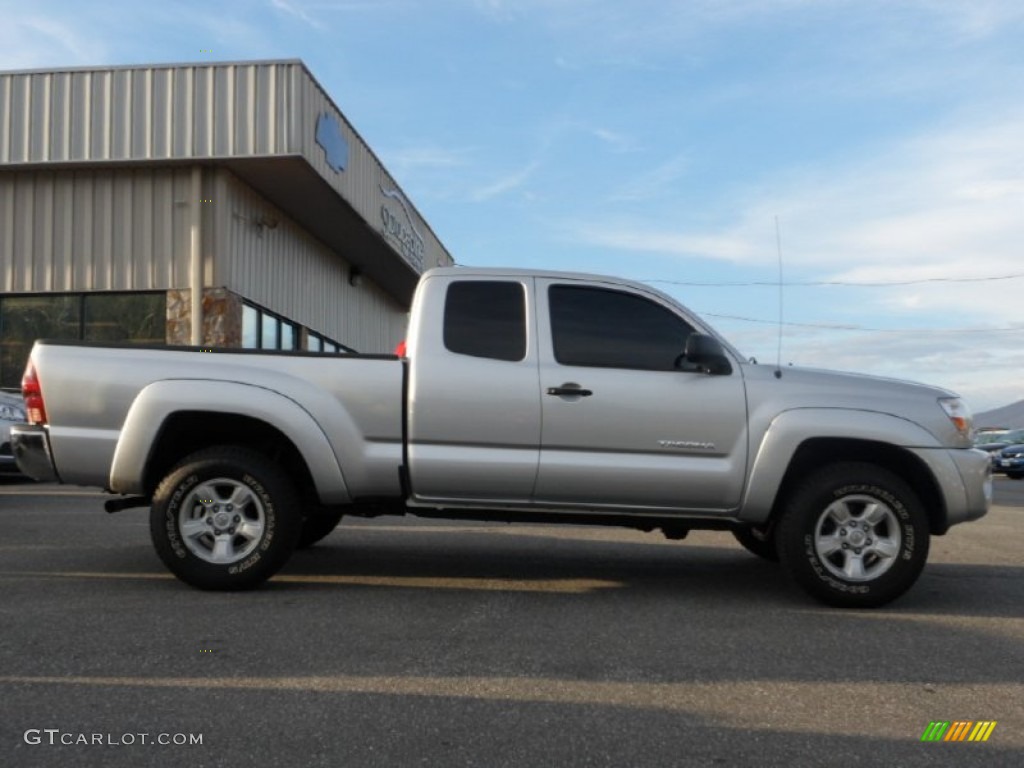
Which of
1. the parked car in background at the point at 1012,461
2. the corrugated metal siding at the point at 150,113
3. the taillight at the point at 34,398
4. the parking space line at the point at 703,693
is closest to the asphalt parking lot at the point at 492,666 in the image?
the parking space line at the point at 703,693

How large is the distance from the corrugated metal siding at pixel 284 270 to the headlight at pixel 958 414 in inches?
509

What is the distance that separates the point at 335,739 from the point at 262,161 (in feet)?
45.5

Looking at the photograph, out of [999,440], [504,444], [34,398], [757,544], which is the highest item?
[34,398]

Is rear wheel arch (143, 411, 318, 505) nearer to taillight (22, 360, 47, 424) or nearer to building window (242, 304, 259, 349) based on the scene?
taillight (22, 360, 47, 424)

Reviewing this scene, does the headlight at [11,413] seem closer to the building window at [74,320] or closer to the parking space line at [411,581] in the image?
the building window at [74,320]

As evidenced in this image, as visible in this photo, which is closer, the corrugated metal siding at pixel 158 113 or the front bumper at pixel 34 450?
the front bumper at pixel 34 450

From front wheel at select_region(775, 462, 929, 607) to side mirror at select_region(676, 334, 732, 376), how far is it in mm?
864

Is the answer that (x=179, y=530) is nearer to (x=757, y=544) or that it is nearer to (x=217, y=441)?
(x=217, y=441)

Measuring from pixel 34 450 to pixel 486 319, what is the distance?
276 cm

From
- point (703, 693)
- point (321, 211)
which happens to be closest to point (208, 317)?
point (321, 211)

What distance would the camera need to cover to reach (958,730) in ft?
12.2

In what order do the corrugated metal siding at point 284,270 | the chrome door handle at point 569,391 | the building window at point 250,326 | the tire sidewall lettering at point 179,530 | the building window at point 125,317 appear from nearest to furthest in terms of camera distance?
the tire sidewall lettering at point 179,530 < the chrome door handle at point 569,391 < the corrugated metal siding at point 284,270 < the building window at point 125,317 < the building window at point 250,326

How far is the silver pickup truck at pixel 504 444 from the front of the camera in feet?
18.8

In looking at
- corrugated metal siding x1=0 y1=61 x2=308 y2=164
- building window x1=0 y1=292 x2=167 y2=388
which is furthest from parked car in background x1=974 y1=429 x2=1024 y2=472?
building window x1=0 y1=292 x2=167 y2=388
